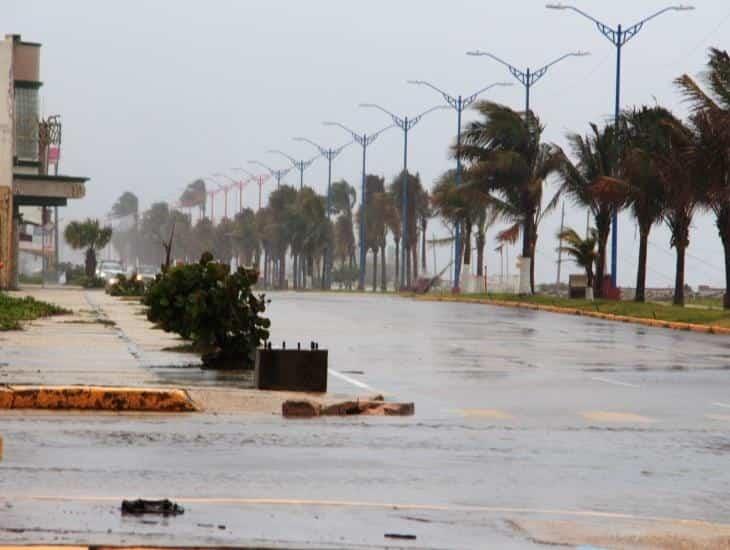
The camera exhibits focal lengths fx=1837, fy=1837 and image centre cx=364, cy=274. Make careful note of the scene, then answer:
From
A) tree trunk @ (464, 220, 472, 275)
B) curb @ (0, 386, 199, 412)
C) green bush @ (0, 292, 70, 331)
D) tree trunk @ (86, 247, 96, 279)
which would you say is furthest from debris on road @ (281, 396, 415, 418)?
tree trunk @ (86, 247, 96, 279)

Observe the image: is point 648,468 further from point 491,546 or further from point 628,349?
point 628,349

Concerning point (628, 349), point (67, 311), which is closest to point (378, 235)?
point (67, 311)

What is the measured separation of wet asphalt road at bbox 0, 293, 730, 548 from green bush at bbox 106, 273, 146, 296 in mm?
46692

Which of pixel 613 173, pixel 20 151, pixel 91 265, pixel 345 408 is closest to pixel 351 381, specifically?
pixel 345 408

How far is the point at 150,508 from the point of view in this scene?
32.0 ft

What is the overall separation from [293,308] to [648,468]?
144 feet

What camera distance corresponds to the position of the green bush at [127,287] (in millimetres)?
70350

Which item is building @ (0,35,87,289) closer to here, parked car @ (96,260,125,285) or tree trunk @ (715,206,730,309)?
parked car @ (96,260,125,285)

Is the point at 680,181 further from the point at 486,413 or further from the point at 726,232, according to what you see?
the point at 486,413

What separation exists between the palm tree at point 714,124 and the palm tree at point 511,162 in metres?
23.1

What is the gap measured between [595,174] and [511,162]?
6.36 metres

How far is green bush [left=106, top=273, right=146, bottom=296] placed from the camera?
70350 mm

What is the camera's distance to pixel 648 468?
13.4m

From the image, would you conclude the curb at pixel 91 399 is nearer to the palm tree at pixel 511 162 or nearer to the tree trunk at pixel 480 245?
the palm tree at pixel 511 162
